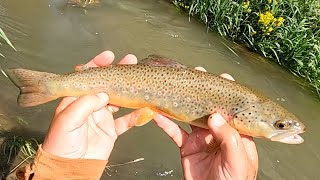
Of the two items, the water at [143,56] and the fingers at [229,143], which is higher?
the fingers at [229,143]

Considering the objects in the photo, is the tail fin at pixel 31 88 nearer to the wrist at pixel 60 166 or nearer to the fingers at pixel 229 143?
the wrist at pixel 60 166

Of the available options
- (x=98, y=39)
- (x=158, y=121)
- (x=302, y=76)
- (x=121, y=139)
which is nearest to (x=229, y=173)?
(x=158, y=121)

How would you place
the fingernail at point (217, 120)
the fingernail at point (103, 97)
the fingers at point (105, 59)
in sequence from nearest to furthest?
the fingernail at point (217, 120) → the fingernail at point (103, 97) → the fingers at point (105, 59)

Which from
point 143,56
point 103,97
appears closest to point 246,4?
point 143,56

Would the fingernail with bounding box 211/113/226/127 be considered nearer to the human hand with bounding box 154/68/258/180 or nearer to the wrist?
the human hand with bounding box 154/68/258/180

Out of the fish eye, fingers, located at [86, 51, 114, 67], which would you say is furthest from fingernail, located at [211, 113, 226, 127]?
fingers, located at [86, 51, 114, 67]

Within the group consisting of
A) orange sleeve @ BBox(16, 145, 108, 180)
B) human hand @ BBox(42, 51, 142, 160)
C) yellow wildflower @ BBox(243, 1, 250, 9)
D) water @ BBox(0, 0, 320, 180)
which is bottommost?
water @ BBox(0, 0, 320, 180)

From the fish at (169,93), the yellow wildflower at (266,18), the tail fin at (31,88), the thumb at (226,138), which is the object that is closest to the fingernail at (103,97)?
the fish at (169,93)
